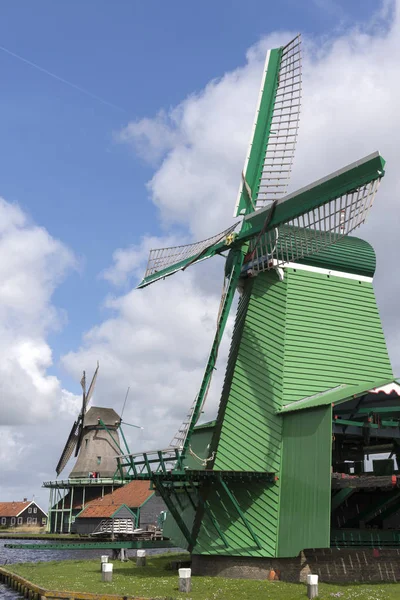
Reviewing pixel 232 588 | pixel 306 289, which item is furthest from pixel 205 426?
pixel 232 588

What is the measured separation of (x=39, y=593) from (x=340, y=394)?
1005 centimetres

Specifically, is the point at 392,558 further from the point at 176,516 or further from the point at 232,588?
the point at 176,516

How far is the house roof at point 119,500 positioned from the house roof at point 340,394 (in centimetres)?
3660

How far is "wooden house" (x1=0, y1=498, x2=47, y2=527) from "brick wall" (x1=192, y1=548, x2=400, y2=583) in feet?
230

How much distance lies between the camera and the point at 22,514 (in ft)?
281

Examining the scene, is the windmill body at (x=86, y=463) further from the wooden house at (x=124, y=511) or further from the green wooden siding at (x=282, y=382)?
the green wooden siding at (x=282, y=382)

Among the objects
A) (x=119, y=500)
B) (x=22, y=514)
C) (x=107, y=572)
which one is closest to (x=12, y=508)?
(x=22, y=514)

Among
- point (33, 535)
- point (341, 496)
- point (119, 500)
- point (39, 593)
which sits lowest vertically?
point (33, 535)

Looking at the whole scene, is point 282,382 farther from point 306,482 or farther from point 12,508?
point 12,508

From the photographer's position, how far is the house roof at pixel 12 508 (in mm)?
85119

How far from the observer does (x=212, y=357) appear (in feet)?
74.4

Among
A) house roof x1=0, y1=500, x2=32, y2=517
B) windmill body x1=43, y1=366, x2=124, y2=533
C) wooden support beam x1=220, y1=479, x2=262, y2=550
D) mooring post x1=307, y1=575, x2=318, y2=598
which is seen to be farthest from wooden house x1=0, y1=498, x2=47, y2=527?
mooring post x1=307, y1=575, x2=318, y2=598

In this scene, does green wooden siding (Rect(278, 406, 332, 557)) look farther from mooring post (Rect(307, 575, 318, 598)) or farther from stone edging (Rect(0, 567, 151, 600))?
stone edging (Rect(0, 567, 151, 600))

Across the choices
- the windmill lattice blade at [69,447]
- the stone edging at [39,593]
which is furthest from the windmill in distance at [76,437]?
the stone edging at [39,593]
